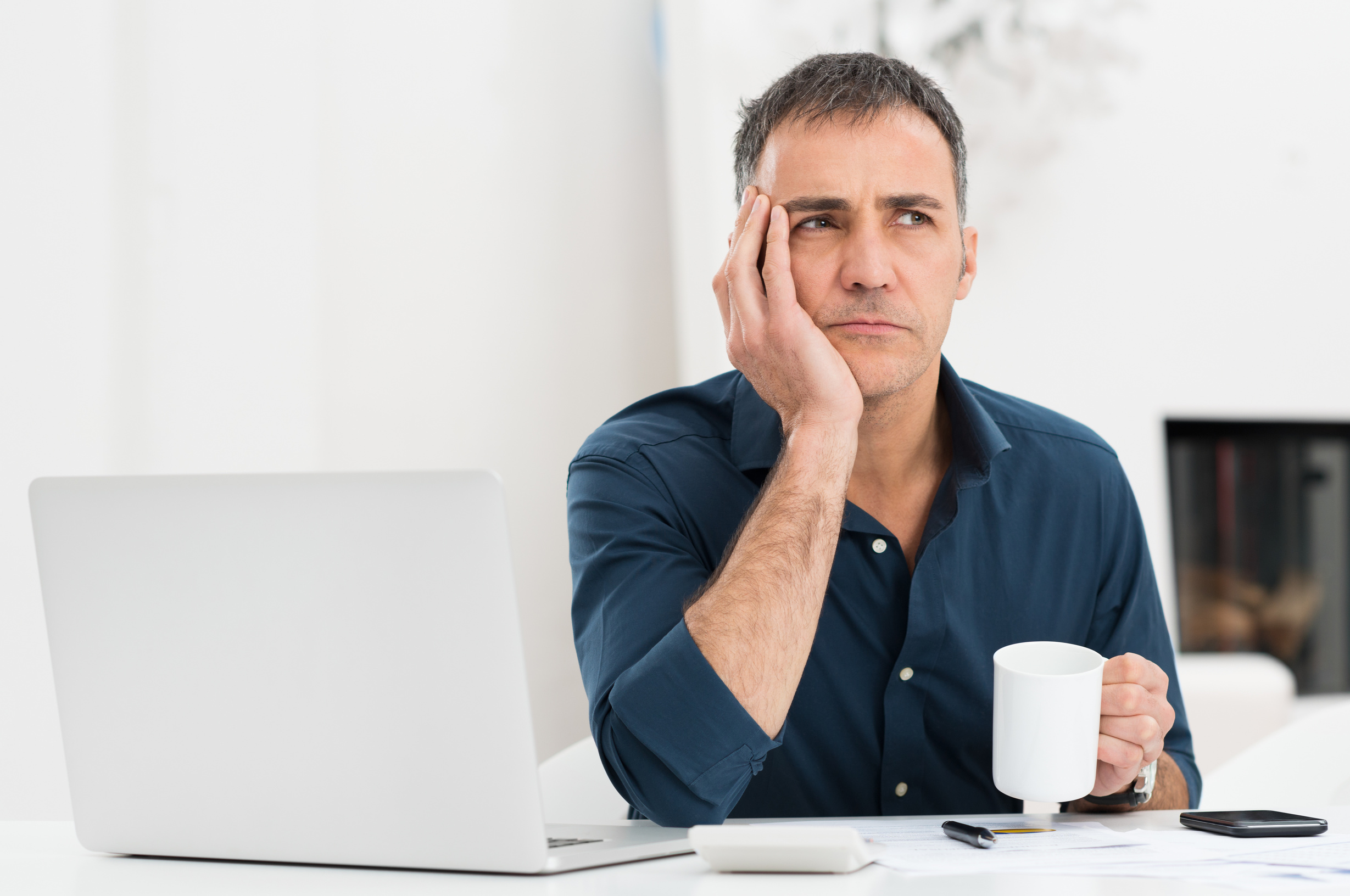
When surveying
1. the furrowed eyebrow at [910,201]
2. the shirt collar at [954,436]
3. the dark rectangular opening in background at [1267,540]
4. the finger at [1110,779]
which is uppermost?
the furrowed eyebrow at [910,201]

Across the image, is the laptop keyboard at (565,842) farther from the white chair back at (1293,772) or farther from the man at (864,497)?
the white chair back at (1293,772)

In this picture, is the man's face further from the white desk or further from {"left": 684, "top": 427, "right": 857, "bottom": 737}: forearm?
the white desk

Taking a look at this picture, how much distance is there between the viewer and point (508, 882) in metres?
0.67

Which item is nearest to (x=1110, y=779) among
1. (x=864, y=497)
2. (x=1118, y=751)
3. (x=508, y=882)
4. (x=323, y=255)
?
(x=1118, y=751)

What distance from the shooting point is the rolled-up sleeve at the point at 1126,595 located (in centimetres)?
127

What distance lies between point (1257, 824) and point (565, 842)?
0.50m

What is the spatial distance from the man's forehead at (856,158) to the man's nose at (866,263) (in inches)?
2.0

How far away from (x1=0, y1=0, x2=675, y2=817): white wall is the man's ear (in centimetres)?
132

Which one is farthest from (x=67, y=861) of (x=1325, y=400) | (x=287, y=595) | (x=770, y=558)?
(x=1325, y=400)

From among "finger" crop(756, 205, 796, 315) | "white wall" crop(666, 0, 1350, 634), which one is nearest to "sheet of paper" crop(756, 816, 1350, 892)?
"finger" crop(756, 205, 796, 315)

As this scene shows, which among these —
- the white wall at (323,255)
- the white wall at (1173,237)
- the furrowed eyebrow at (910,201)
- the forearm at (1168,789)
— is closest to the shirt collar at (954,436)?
the furrowed eyebrow at (910,201)

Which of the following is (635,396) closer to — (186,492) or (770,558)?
(770,558)

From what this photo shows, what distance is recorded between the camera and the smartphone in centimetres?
82

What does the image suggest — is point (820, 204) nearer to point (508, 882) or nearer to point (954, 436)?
point (954, 436)
